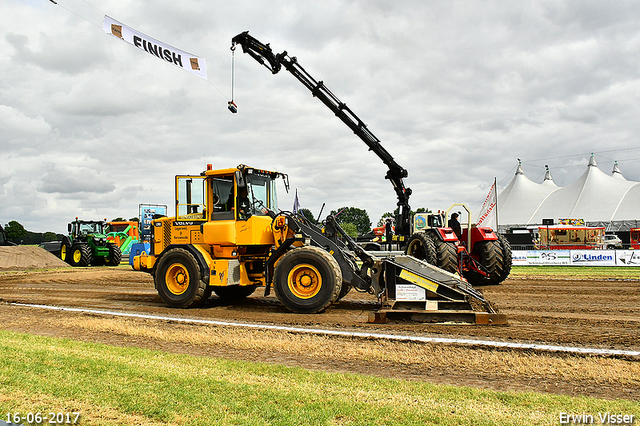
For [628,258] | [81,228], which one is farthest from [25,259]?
[628,258]

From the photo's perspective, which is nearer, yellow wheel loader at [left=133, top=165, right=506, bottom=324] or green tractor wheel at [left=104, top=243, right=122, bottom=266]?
yellow wheel loader at [left=133, top=165, right=506, bottom=324]

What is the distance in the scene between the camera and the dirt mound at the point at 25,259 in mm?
21938

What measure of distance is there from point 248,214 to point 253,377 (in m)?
4.70

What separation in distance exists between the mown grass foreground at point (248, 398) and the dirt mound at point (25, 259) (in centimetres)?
2008

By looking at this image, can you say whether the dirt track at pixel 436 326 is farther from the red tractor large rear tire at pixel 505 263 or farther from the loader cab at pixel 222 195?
the loader cab at pixel 222 195

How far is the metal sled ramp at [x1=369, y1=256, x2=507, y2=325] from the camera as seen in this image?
276 inches

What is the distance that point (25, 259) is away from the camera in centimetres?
2267

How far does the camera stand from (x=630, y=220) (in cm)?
4638

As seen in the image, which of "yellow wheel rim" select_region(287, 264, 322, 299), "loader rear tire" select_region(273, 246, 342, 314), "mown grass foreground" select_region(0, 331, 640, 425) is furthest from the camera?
"yellow wheel rim" select_region(287, 264, 322, 299)

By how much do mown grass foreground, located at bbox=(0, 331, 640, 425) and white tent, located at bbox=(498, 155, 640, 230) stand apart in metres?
51.1

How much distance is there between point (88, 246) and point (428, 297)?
72.4ft

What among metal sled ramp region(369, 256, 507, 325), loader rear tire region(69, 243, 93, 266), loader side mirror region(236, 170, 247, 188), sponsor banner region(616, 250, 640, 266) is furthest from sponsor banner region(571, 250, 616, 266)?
loader rear tire region(69, 243, 93, 266)

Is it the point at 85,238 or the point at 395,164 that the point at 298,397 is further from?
the point at 85,238

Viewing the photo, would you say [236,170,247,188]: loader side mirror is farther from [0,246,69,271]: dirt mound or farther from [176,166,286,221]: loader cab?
[0,246,69,271]: dirt mound
